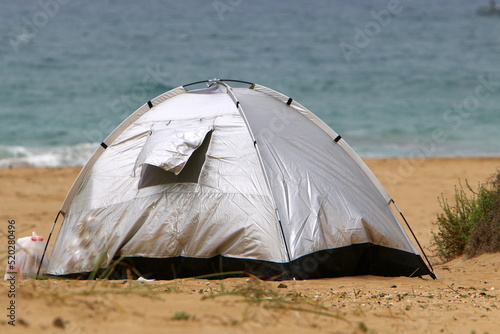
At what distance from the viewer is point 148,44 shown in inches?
1325

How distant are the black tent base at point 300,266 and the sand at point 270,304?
10 centimetres

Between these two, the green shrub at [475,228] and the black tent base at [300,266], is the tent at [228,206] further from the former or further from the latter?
the green shrub at [475,228]

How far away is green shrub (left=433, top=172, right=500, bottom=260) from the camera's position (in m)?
6.95

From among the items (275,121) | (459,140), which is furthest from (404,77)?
(275,121)

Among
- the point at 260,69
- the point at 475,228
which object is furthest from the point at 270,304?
the point at 260,69

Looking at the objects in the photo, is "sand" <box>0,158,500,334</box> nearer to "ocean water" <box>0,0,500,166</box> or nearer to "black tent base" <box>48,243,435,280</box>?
"black tent base" <box>48,243,435,280</box>

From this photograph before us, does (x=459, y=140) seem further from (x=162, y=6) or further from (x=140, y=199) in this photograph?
(x=162, y=6)

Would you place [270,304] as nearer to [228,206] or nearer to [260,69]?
[228,206]

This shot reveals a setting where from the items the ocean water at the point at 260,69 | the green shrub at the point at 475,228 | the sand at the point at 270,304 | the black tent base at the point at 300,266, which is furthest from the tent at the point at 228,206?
the ocean water at the point at 260,69

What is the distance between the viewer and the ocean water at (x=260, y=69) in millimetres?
19156

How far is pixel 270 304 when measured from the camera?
13.5 ft

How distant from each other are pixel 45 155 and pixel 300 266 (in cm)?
1174

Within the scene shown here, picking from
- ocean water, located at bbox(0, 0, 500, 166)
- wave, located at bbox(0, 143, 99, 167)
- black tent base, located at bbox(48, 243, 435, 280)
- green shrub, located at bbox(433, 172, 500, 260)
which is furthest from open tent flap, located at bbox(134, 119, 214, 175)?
ocean water, located at bbox(0, 0, 500, 166)

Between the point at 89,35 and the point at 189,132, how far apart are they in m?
30.4
